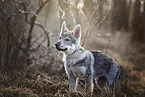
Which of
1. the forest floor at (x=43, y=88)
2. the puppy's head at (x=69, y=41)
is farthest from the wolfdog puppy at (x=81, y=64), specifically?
the forest floor at (x=43, y=88)

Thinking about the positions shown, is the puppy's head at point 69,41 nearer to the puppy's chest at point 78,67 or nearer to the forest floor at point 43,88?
the puppy's chest at point 78,67

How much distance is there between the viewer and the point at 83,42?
14.5 ft

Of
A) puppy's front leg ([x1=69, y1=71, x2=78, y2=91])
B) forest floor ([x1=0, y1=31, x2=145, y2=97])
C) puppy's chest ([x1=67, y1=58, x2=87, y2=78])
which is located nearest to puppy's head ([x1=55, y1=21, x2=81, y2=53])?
puppy's chest ([x1=67, y1=58, x2=87, y2=78])

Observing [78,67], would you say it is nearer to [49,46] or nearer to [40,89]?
[40,89]

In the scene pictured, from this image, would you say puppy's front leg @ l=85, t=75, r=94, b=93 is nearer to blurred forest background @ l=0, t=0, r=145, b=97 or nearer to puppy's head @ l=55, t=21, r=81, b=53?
blurred forest background @ l=0, t=0, r=145, b=97

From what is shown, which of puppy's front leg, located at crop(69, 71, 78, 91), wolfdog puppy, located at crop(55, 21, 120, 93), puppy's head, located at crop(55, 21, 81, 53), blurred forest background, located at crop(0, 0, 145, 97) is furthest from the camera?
blurred forest background, located at crop(0, 0, 145, 97)

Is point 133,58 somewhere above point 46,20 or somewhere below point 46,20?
below

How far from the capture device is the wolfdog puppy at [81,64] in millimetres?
3395

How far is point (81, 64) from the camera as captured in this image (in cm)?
346

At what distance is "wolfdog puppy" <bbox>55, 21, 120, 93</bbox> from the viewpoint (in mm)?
3395

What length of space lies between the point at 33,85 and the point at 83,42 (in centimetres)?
186

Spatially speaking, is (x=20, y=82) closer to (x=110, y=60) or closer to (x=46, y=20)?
(x=110, y=60)

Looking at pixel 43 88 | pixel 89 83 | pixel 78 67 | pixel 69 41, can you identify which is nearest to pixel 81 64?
pixel 78 67

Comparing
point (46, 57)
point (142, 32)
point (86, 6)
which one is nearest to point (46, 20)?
point (46, 57)
